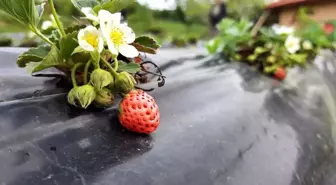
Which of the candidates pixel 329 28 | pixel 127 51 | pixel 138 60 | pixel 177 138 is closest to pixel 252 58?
pixel 138 60

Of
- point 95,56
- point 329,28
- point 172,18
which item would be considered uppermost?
point 95,56

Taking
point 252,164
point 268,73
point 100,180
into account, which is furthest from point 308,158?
point 100,180

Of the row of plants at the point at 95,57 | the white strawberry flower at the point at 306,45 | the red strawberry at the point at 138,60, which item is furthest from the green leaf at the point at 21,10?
the white strawberry flower at the point at 306,45

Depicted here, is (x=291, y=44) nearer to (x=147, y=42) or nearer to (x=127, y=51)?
(x=147, y=42)

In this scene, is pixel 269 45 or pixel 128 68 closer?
pixel 128 68

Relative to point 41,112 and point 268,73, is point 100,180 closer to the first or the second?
point 41,112

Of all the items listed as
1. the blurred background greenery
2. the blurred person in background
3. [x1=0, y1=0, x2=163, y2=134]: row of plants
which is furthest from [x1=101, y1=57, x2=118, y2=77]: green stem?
the blurred person in background
